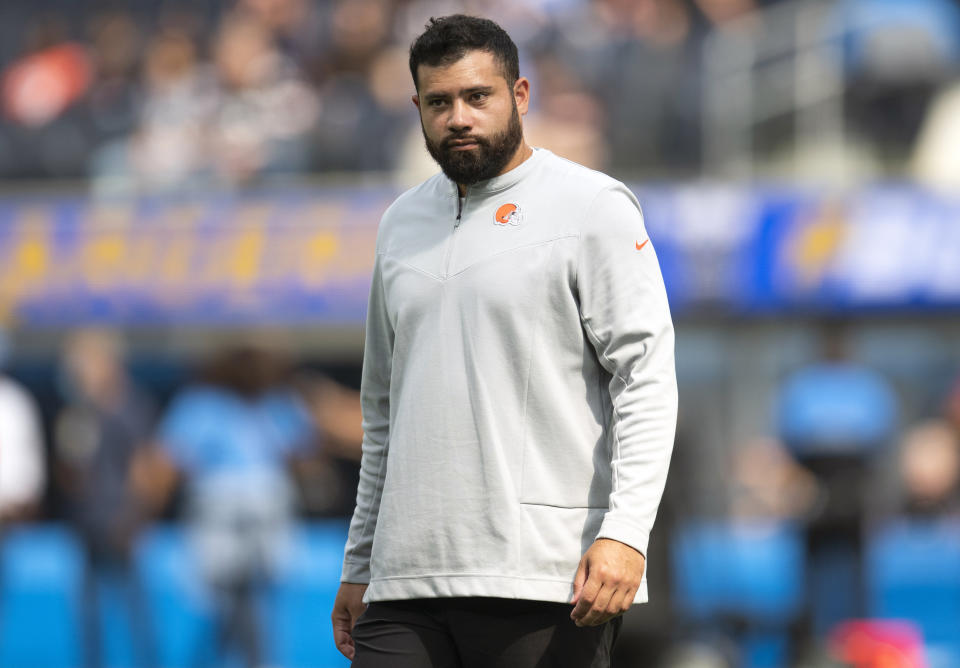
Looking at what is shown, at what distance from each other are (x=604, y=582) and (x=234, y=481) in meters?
6.63

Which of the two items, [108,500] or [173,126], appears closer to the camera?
[108,500]

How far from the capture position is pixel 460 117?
112 inches

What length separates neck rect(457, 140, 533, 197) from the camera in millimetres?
2945

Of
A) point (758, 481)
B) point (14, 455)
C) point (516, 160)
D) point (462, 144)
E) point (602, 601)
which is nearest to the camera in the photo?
point (602, 601)

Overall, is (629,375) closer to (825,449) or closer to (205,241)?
(825,449)

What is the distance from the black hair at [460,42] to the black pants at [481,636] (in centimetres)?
98

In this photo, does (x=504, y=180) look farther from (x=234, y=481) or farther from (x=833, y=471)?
(x=234, y=481)

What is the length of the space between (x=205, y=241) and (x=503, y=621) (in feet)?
29.2

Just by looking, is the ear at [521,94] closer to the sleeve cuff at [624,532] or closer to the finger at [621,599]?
the sleeve cuff at [624,532]

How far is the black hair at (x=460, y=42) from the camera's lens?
286cm

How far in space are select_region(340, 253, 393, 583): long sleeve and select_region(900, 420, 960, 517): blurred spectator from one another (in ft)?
24.0

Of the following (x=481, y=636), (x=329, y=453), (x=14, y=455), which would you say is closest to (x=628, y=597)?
(x=481, y=636)

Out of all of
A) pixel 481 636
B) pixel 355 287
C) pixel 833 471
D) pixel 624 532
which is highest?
pixel 624 532

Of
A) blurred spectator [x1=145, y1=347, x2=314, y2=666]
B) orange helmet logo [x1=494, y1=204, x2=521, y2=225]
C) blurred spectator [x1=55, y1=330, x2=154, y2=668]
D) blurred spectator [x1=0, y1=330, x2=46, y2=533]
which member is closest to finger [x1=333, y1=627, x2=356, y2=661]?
orange helmet logo [x1=494, y1=204, x2=521, y2=225]
